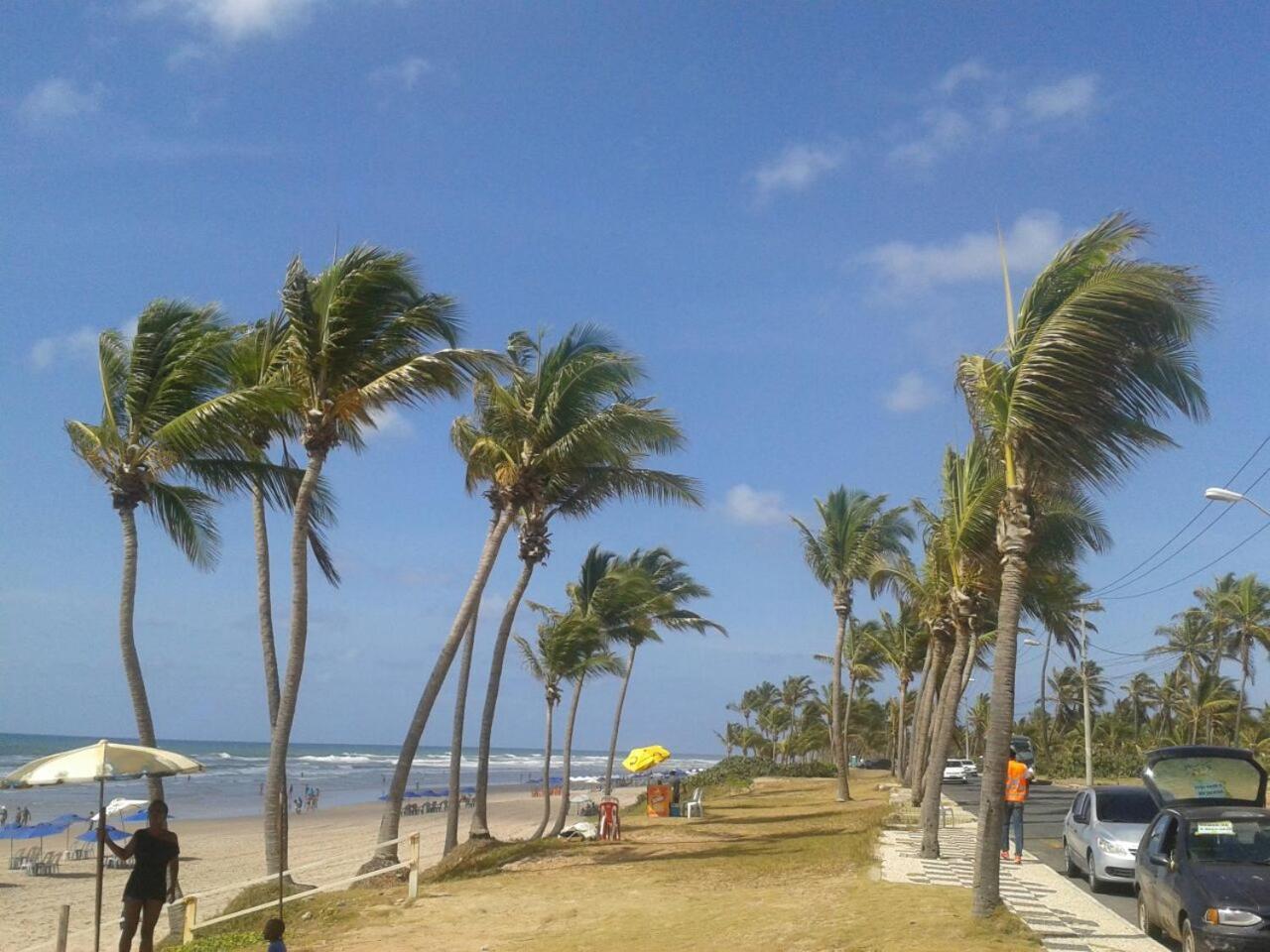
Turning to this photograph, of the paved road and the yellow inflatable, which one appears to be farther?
the yellow inflatable

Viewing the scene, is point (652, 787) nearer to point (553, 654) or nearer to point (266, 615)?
point (553, 654)

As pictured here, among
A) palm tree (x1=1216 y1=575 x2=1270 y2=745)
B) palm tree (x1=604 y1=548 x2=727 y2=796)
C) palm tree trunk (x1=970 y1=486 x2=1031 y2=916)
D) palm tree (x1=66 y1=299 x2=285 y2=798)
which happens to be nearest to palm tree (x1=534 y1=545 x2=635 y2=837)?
palm tree (x1=604 y1=548 x2=727 y2=796)

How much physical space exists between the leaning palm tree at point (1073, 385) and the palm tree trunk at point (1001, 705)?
0.04 feet

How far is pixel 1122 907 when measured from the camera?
13.5m

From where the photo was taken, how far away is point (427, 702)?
17.4 meters

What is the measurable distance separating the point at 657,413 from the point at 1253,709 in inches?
2328

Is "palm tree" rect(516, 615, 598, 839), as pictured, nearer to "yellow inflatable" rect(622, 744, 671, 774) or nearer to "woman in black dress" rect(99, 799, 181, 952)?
"yellow inflatable" rect(622, 744, 671, 774)

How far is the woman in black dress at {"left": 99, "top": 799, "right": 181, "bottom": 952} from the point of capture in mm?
10328

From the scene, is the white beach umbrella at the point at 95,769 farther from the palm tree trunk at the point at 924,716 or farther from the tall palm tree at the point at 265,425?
the palm tree trunk at the point at 924,716

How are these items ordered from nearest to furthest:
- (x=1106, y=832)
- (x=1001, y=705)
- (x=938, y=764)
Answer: (x=1001, y=705)
(x=1106, y=832)
(x=938, y=764)

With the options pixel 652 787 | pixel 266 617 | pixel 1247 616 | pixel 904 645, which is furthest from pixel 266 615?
pixel 1247 616

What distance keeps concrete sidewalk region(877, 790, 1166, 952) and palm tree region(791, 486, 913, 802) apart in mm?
12787

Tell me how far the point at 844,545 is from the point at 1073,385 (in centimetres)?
2399

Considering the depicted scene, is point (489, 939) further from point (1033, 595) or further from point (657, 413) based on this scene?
point (1033, 595)
